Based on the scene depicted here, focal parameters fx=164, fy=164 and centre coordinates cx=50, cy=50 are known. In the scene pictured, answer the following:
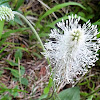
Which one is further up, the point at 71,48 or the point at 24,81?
the point at 71,48

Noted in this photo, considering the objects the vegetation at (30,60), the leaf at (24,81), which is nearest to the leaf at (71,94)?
the vegetation at (30,60)

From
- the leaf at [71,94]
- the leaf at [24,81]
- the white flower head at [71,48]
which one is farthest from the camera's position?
the leaf at [24,81]

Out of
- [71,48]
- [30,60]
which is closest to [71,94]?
[71,48]

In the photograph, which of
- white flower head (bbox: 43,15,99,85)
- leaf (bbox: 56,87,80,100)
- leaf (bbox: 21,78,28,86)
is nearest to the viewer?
white flower head (bbox: 43,15,99,85)

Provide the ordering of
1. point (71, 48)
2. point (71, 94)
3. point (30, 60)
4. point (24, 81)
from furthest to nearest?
point (30, 60), point (24, 81), point (71, 94), point (71, 48)

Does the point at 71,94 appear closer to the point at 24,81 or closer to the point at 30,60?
the point at 24,81

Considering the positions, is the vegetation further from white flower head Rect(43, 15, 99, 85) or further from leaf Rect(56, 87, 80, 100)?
white flower head Rect(43, 15, 99, 85)

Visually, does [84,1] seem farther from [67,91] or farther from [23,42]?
[67,91]

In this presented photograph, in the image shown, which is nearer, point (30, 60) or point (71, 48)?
point (71, 48)

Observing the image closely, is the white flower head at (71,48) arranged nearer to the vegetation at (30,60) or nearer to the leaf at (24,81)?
the vegetation at (30,60)

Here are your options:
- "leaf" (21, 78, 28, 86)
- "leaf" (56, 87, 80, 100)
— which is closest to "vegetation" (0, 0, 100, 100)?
"leaf" (21, 78, 28, 86)

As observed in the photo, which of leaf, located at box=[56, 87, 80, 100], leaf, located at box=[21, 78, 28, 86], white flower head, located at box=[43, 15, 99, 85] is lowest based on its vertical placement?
leaf, located at box=[56, 87, 80, 100]
